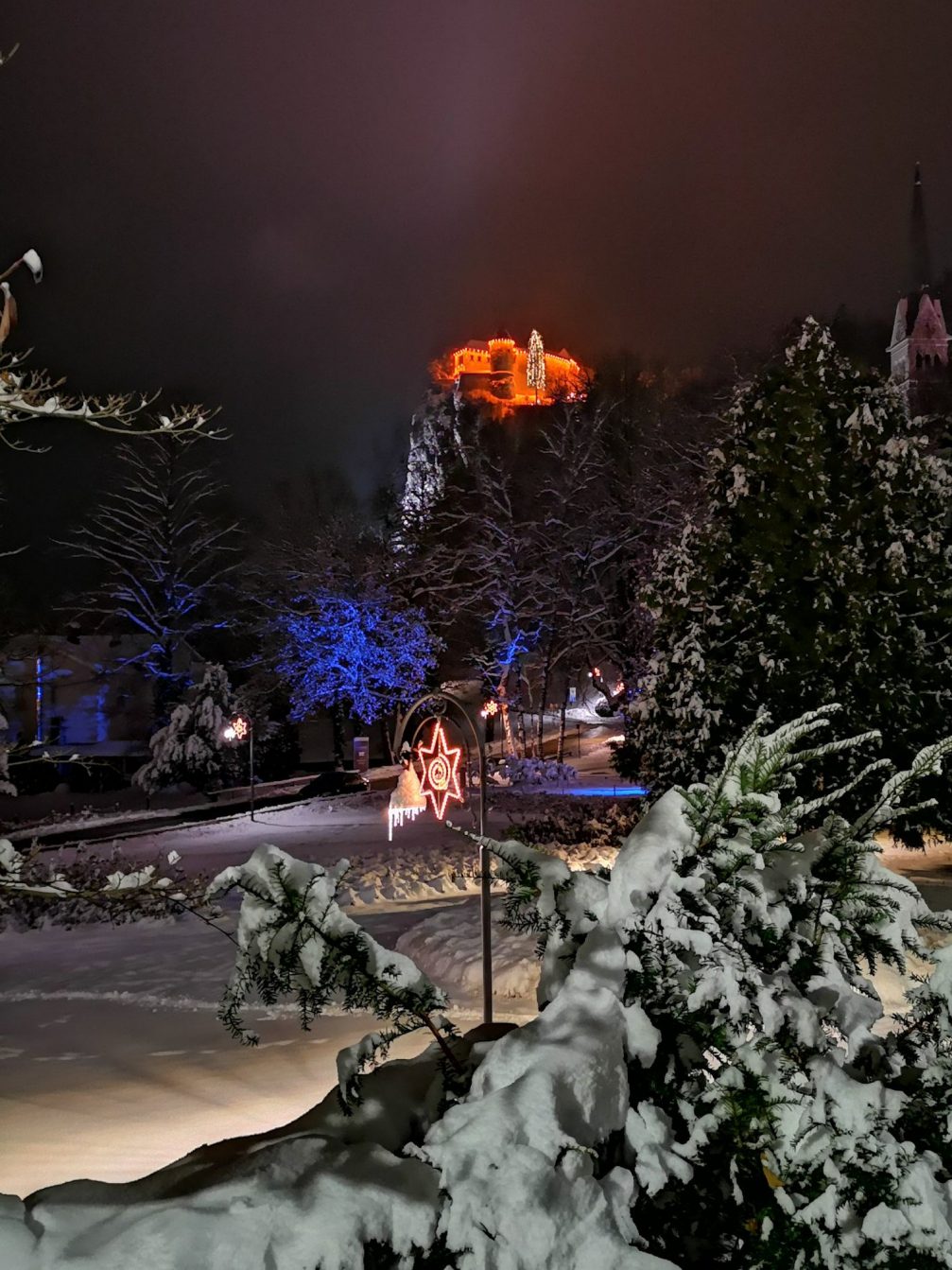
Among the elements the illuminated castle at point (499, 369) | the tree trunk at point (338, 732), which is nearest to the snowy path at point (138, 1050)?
the tree trunk at point (338, 732)

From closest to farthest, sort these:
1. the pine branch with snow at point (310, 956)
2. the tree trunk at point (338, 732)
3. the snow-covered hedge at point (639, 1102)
→ the snow-covered hedge at point (639, 1102)
the pine branch with snow at point (310, 956)
the tree trunk at point (338, 732)

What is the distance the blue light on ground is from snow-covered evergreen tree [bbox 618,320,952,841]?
13026mm

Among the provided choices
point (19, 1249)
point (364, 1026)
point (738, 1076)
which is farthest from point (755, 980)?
point (364, 1026)

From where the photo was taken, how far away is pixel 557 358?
93.2m

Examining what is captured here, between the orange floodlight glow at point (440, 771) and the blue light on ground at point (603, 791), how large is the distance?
14.4 meters

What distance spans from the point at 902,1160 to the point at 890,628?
9.44m

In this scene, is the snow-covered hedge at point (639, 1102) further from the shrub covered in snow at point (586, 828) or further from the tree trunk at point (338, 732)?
the tree trunk at point (338, 732)

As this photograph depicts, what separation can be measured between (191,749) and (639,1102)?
96.4 feet

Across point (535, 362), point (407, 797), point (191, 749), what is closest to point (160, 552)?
point (191, 749)

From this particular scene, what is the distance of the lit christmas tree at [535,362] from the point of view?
87.8m

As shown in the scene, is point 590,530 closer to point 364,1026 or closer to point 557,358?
point 364,1026

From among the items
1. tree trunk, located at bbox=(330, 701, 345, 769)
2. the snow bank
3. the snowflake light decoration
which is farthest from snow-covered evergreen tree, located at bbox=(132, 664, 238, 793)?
the snow bank

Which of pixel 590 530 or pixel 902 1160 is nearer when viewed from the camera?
pixel 902 1160

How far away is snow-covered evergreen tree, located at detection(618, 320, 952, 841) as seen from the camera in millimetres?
10797
